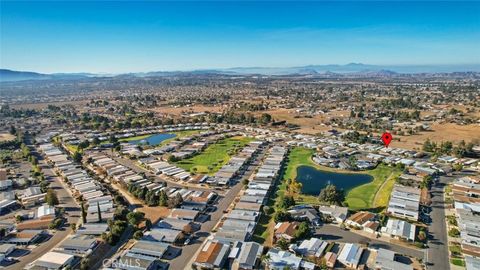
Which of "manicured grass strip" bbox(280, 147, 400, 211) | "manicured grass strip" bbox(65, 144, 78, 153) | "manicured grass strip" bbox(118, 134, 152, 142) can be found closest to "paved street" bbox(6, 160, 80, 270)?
"manicured grass strip" bbox(65, 144, 78, 153)

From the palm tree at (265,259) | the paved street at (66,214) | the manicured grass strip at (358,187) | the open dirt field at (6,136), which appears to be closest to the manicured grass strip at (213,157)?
the manicured grass strip at (358,187)

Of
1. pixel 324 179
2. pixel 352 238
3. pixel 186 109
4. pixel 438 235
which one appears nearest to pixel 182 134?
pixel 186 109

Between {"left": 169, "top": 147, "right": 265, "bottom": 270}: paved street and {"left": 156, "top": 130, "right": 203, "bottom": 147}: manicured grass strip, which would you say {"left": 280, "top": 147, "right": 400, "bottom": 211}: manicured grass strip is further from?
{"left": 156, "top": 130, "right": 203, "bottom": 147}: manicured grass strip

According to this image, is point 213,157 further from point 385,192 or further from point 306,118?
point 306,118

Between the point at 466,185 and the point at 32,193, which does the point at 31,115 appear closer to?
the point at 32,193

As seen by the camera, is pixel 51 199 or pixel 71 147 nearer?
pixel 51 199

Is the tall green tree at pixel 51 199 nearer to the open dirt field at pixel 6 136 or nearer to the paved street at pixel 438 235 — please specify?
the paved street at pixel 438 235
